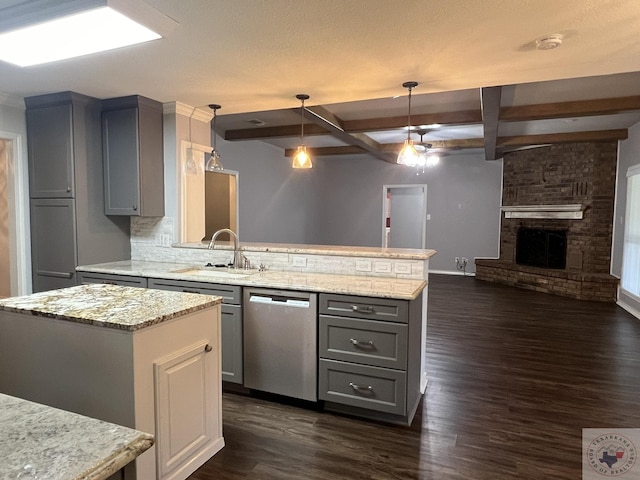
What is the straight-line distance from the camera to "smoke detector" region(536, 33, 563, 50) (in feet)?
6.83

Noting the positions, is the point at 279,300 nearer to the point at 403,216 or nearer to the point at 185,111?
the point at 185,111

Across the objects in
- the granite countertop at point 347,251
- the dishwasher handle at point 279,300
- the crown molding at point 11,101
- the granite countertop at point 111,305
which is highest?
the crown molding at point 11,101

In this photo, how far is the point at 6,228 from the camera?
142 inches

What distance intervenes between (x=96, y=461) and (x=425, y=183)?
832 centimetres

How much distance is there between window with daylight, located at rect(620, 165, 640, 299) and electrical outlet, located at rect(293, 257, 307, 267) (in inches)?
180

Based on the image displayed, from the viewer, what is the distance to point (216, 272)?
3.26 meters

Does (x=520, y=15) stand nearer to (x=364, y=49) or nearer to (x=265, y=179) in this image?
(x=364, y=49)

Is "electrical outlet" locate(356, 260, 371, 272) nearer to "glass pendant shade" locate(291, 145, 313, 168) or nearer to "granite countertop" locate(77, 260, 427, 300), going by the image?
"granite countertop" locate(77, 260, 427, 300)

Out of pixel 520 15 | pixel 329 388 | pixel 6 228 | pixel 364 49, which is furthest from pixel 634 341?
pixel 6 228

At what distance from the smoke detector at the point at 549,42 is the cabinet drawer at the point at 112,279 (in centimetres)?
302

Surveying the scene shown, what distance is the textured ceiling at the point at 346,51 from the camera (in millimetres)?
1842

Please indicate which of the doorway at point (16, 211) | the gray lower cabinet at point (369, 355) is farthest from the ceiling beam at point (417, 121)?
the doorway at point (16, 211)

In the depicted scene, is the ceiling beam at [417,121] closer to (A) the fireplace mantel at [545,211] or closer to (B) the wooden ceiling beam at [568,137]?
(B) the wooden ceiling beam at [568,137]

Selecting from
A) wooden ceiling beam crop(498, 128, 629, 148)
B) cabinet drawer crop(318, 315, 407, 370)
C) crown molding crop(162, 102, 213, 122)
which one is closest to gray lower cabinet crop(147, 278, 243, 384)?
cabinet drawer crop(318, 315, 407, 370)
